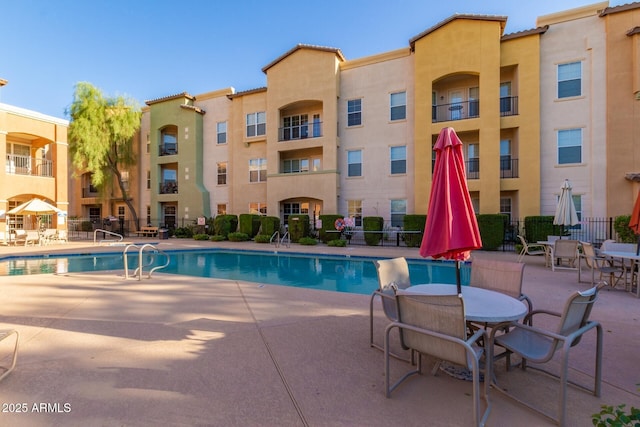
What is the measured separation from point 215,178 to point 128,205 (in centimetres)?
861

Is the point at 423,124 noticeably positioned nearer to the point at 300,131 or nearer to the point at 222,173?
the point at 300,131

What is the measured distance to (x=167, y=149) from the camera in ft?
83.4

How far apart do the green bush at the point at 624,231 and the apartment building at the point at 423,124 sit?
1.98 m

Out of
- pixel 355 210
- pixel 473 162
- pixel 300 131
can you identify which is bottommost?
pixel 355 210

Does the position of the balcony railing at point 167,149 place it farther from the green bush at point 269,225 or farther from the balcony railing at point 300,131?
the green bush at point 269,225

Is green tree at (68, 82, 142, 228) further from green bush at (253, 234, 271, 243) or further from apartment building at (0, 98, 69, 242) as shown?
green bush at (253, 234, 271, 243)

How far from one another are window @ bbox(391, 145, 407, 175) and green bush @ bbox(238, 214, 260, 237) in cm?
934

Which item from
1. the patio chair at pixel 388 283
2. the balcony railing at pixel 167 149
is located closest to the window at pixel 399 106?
the patio chair at pixel 388 283

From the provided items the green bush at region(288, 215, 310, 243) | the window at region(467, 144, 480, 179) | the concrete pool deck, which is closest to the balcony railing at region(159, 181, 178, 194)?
the green bush at region(288, 215, 310, 243)

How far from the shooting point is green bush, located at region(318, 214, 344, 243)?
17625 millimetres

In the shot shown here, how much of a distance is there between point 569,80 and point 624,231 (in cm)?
789

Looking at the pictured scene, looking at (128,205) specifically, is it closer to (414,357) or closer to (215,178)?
(215,178)

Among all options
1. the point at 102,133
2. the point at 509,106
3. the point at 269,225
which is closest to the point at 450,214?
the point at 269,225

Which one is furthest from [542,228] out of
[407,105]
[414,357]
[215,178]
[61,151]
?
[61,151]
